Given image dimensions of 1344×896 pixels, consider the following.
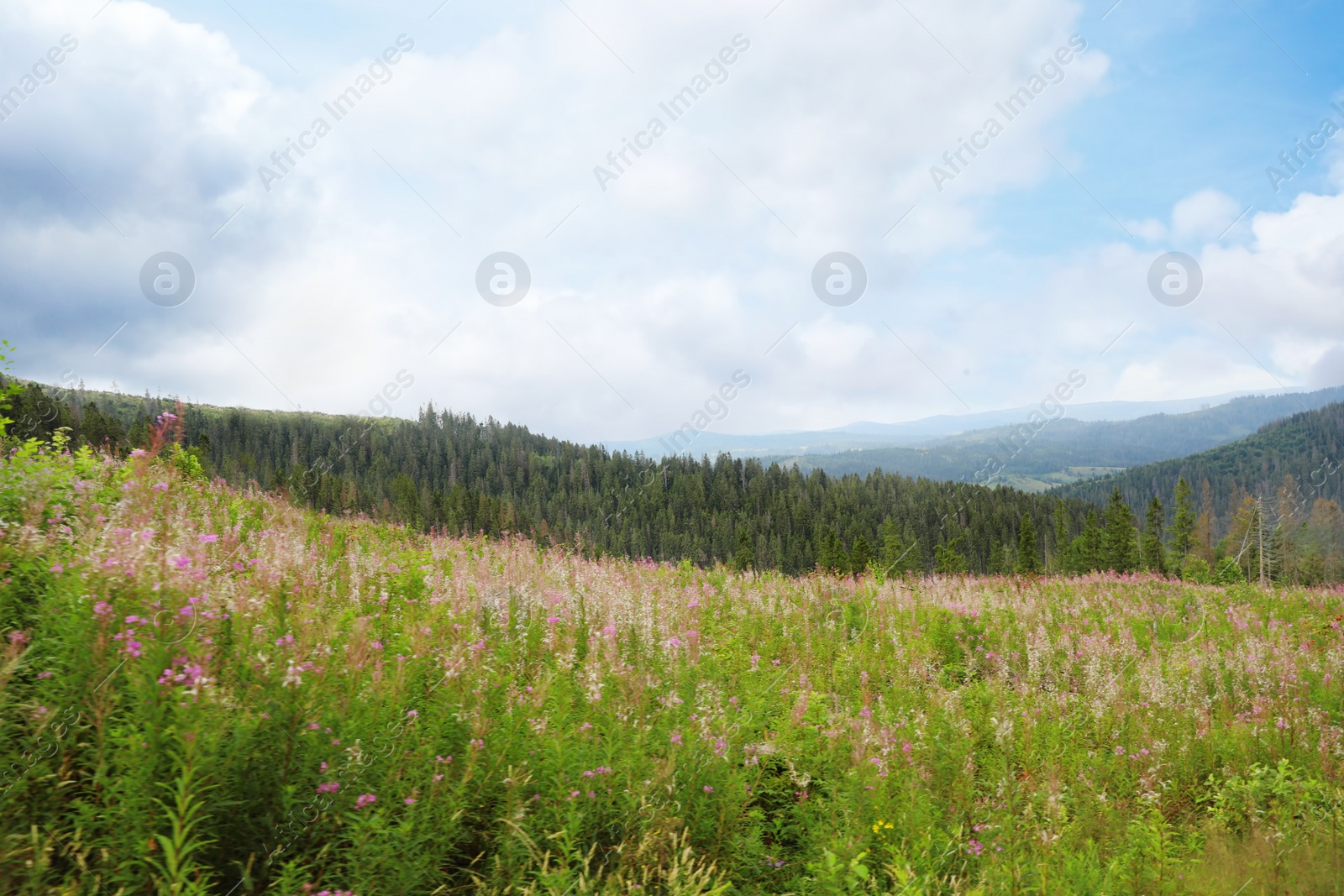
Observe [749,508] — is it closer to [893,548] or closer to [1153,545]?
[893,548]

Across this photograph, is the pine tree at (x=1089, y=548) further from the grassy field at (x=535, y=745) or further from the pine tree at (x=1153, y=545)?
the grassy field at (x=535, y=745)

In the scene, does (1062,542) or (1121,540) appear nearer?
(1121,540)

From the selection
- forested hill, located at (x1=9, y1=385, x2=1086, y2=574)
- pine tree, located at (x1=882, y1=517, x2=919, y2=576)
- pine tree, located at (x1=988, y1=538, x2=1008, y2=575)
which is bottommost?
pine tree, located at (x1=988, y1=538, x2=1008, y2=575)

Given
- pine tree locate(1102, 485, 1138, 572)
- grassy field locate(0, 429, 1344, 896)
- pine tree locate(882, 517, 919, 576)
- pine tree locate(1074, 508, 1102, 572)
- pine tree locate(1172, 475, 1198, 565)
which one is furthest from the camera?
pine tree locate(1074, 508, 1102, 572)

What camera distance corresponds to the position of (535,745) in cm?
366

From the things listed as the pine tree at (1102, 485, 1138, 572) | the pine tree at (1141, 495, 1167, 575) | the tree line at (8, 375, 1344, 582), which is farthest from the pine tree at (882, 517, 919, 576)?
the pine tree at (1141, 495, 1167, 575)

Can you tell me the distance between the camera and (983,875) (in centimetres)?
345

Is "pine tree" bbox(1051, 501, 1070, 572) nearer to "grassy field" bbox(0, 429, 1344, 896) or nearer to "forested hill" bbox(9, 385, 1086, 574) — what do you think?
"forested hill" bbox(9, 385, 1086, 574)

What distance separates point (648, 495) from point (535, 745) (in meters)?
159

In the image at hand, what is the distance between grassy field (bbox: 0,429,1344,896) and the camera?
2688 millimetres

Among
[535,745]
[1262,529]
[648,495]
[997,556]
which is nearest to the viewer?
[535,745]

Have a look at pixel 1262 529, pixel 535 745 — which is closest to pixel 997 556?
pixel 1262 529

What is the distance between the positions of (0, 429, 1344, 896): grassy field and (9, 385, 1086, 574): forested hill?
101418 mm

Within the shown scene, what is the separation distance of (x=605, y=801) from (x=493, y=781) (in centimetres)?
65
